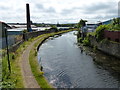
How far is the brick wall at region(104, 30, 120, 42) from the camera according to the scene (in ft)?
101

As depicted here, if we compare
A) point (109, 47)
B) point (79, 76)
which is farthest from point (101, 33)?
point (79, 76)

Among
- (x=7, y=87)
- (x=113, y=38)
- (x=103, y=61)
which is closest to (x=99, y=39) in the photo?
(x=113, y=38)

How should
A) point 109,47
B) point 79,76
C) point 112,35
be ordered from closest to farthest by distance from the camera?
1. point 79,76
2. point 112,35
3. point 109,47

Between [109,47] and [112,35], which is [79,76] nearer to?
[109,47]

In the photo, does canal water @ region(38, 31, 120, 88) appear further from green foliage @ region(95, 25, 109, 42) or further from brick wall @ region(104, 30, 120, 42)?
green foliage @ region(95, 25, 109, 42)

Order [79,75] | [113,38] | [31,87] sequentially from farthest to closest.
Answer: [113,38], [79,75], [31,87]

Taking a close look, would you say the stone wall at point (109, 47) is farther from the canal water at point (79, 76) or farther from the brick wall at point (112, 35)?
the canal water at point (79, 76)

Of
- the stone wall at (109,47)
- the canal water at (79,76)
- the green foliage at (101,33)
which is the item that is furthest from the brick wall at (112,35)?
the canal water at (79,76)

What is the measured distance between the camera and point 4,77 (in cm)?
1655

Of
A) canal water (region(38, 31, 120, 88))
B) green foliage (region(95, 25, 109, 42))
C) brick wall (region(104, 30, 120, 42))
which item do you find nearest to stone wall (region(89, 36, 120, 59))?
brick wall (region(104, 30, 120, 42))

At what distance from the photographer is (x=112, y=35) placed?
32531 mm

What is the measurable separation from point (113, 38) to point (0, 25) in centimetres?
2907

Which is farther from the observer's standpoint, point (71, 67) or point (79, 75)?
point (71, 67)

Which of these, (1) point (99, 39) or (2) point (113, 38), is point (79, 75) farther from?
(1) point (99, 39)
